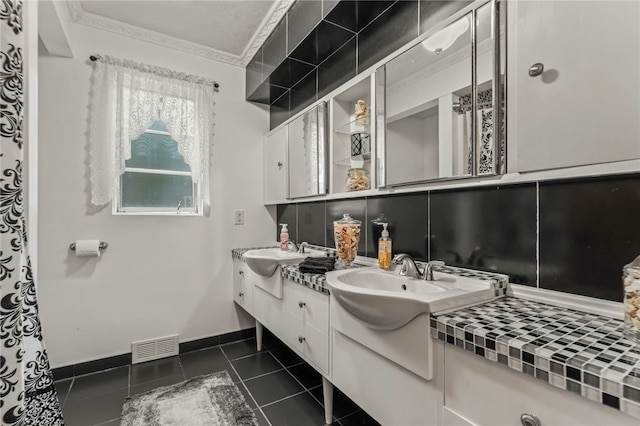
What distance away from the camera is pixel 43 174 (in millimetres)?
1885

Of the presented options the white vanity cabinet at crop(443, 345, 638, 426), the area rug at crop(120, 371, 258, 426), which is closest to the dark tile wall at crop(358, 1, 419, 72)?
the white vanity cabinet at crop(443, 345, 638, 426)

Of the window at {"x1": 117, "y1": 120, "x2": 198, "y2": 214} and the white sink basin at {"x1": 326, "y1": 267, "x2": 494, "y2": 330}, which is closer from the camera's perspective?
the white sink basin at {"x1": 326, "y1": 267, "x2": 494, "y2": 330}

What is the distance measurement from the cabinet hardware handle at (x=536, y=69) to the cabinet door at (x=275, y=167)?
171 centimetres

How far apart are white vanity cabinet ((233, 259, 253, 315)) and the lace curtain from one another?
1.98ft

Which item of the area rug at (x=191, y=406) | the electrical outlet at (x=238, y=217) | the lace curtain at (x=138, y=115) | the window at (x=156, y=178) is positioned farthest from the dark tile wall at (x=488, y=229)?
the window at (x=156, y=178)

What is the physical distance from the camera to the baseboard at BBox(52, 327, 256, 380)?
195 centimetres

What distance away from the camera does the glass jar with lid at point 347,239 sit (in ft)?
5.32

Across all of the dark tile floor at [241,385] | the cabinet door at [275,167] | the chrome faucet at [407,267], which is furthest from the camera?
the cabinet door at [275,167]

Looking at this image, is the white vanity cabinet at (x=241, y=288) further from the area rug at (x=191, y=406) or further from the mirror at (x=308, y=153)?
the mirror at (x=308, y=153)

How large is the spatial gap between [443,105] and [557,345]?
97 cm

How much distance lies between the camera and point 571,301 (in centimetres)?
90

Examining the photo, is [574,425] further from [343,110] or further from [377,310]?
[343,110]

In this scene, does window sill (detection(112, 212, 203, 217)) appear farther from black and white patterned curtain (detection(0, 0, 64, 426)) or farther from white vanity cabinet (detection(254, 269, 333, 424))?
black and white patterned curtain (detection(0, 0, 64, 426))

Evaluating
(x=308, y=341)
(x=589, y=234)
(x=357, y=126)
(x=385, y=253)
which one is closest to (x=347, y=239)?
(x=385, y=253)
